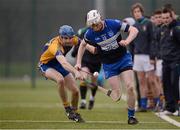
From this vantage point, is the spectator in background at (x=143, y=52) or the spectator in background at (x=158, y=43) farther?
the spectator in background at (x=143, y=52)

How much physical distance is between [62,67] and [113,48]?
4.07ft

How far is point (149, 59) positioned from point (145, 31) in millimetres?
616

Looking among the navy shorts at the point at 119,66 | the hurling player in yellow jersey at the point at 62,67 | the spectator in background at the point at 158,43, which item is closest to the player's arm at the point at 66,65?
the hurling player in yellow jersey at the point at 62,67

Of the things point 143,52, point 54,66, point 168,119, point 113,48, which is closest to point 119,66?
point 113,48

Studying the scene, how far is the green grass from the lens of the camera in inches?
492

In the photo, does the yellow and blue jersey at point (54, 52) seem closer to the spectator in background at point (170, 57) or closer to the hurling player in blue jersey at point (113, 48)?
the hurling player in blue jersey at point (113, 48)

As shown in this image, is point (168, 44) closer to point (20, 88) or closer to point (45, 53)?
point (45, 53)

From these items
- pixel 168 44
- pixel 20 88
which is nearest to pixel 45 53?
pixel 168 44

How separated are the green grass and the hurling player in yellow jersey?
1.05ft

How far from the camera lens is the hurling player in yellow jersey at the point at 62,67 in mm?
13172

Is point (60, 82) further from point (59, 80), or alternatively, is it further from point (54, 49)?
point (54, 49)

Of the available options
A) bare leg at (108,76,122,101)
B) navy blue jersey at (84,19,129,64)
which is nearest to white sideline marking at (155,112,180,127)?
bare leg at (108,76,122,101)

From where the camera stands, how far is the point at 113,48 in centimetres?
1313

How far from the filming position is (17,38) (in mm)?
30547
